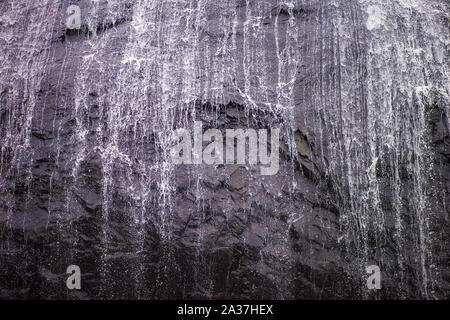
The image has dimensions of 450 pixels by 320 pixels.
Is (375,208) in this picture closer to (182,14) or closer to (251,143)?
(251,143)

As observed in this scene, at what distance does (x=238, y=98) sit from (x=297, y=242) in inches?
54.8

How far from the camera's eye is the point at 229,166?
3.49 metres

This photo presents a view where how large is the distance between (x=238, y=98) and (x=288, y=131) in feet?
1.81

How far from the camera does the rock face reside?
3316mm

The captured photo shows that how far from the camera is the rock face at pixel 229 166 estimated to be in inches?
131

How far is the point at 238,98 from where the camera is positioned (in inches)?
144

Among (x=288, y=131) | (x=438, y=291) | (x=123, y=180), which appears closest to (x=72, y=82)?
(x=123, y=180)

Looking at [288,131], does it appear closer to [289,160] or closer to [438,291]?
[289,160]

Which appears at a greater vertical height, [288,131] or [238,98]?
[238,98]

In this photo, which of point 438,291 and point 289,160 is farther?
point 289,160
